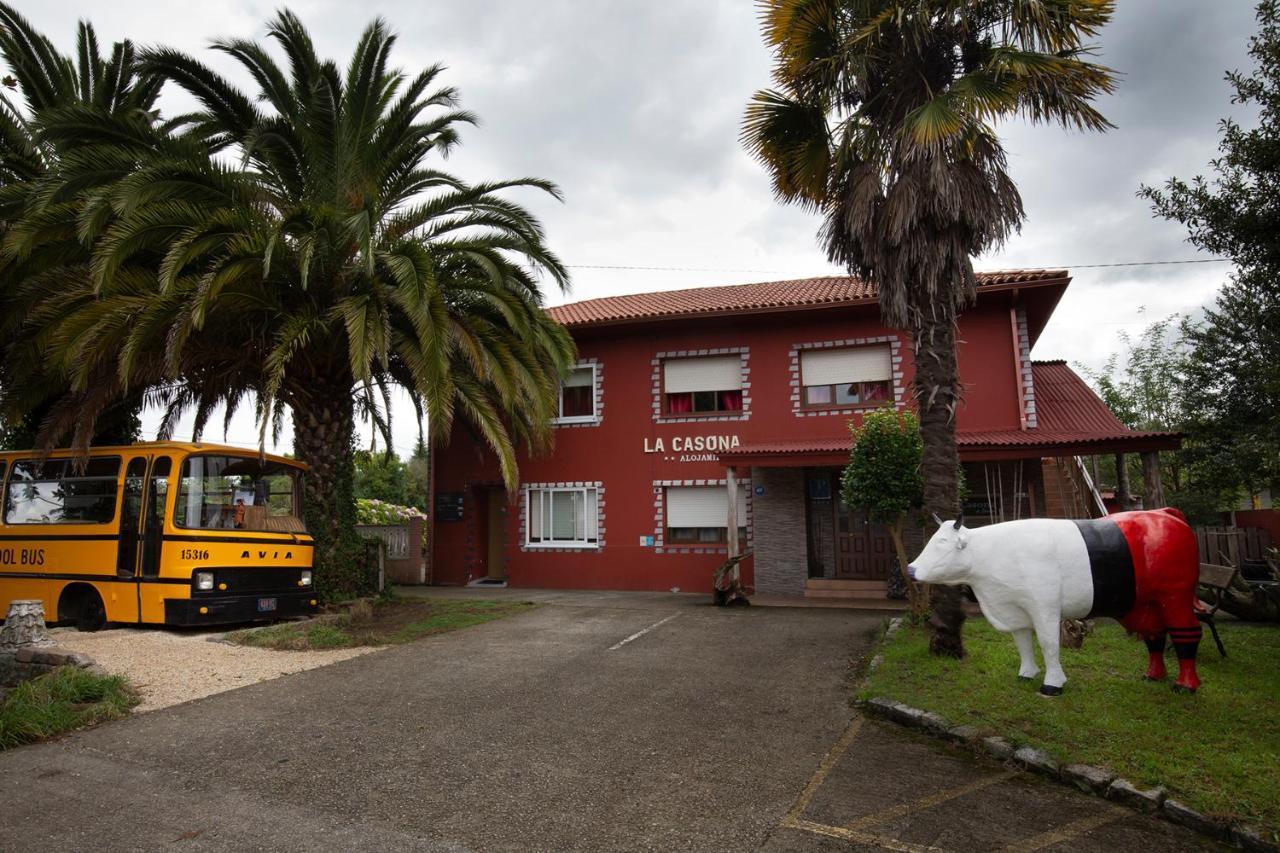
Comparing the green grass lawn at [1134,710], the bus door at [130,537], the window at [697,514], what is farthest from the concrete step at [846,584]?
the bus door at [130,537]

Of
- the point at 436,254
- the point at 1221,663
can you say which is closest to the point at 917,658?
the point at 1221,663

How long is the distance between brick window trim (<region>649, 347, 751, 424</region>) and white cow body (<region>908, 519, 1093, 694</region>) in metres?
9.90

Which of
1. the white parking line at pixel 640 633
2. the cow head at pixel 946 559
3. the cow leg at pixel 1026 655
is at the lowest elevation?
the white parking line at pixel 640 633

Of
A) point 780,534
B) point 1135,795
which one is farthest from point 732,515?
point 1135,795

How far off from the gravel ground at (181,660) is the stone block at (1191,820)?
7770 mm

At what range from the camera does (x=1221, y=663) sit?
A: 7.41 meters

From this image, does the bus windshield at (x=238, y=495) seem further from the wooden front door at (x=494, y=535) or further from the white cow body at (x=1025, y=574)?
the white cow body at (x=1025, y=574)

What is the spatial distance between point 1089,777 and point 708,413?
40.5 ft

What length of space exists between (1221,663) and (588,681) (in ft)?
20.8

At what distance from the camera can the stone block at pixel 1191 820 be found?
13.2 feet

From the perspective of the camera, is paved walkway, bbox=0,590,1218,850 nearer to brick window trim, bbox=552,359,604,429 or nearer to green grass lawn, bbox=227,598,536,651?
green grass lawn, bbox=227,598,536,651

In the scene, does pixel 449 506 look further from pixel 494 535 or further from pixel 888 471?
pixel 888 471

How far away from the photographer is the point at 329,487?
12.2 meters

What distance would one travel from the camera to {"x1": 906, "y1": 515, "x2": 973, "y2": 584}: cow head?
6465 millimetres
